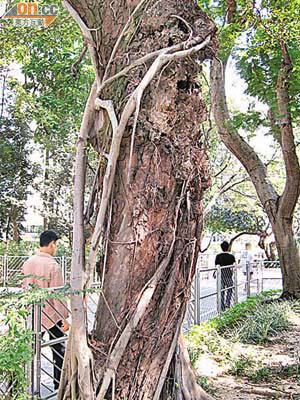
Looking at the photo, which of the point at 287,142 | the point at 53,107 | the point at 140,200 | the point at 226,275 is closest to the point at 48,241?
the point at 140,200

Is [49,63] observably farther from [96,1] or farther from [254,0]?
[96,1]

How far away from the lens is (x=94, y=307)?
712cm

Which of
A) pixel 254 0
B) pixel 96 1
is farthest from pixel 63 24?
pixel 96 1

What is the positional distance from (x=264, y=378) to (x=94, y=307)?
277cm

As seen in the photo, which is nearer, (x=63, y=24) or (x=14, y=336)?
(x=14, y=336)

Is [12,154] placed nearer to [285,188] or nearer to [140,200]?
[285,188]

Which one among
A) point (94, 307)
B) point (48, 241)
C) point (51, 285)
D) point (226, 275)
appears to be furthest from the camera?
point (226, 275)

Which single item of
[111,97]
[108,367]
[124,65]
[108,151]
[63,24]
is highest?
[63,24]

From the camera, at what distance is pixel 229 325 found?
7.75m

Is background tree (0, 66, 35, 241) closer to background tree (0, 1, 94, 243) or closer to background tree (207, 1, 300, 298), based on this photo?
background tree (0, 1, 94, 243)

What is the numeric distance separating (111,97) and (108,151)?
0.35 metres

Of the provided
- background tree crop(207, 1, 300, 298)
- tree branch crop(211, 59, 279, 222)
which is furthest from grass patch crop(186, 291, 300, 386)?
tree branch crop(211, 59, 279, 222)

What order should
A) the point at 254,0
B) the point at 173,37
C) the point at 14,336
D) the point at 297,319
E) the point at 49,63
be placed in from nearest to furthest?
the point at 14,336 < the point at 173,37 < the point at 254,0 < the point at 297,319 < the point at 49,63

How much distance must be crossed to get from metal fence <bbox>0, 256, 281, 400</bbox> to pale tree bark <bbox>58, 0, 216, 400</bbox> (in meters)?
0.41
